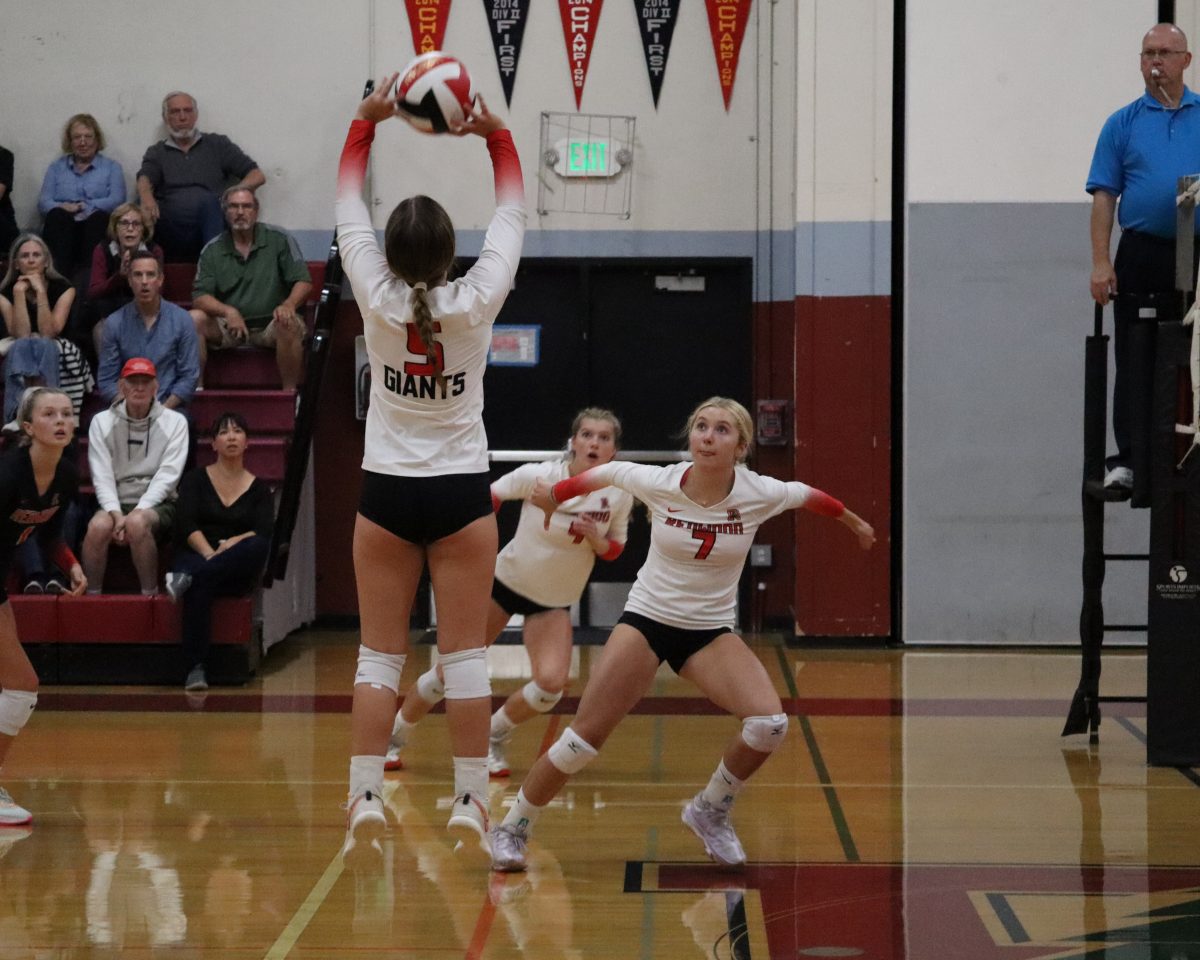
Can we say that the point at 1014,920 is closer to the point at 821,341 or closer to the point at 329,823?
the point at 329,823

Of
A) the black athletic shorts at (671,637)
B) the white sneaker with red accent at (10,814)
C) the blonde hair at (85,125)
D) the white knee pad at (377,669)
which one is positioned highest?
the blonde hair at (85,125)

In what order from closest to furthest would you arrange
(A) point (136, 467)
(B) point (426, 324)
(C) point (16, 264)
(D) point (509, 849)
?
(B) point (426, 324), (D) point (509, 849), (A) point (136, 467), (C) point (16, 264)

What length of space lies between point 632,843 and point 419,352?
2007mm

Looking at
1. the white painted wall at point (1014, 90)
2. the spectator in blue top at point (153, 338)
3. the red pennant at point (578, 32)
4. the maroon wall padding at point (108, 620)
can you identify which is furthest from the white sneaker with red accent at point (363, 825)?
the red pennant at point (578, 32)

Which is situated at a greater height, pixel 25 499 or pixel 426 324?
pixel 426 324

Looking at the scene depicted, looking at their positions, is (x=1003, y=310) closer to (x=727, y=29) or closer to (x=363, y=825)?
(x=727, y=29)

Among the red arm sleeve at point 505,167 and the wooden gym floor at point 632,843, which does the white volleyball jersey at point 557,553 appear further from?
the red arm sleeve at point 505,167

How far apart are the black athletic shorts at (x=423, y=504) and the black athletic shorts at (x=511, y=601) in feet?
6.41

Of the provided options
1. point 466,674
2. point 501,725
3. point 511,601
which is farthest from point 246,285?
point 466,674

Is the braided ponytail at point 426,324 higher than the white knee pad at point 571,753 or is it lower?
higher

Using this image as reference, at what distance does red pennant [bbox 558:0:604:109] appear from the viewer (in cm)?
1011

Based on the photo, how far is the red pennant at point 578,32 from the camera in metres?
10.1

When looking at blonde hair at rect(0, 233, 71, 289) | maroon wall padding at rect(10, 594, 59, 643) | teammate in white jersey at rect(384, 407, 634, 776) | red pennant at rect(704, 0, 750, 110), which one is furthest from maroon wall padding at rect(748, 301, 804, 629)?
blonde hair at rect(0, 233, 71, 289)

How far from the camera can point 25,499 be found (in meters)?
5.23
